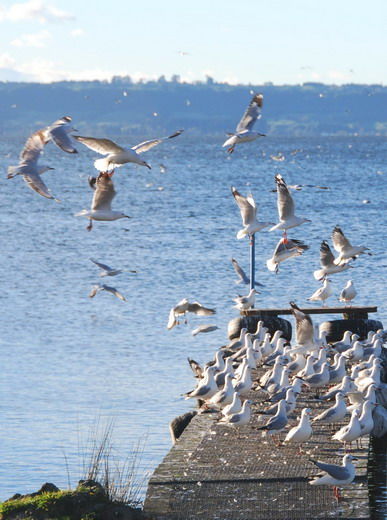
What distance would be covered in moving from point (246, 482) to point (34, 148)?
15.0 ft

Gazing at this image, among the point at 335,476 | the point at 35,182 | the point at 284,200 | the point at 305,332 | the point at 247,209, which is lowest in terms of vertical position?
the point at 305,332

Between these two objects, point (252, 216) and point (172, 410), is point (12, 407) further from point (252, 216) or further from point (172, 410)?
point (252, 216)

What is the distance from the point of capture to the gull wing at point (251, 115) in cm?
1852

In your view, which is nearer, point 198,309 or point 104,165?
point 104,165

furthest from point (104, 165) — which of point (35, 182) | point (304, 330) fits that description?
point (304, 330)

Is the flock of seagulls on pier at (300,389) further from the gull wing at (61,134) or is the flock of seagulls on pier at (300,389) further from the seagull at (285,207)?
the gull wing at (61,134)

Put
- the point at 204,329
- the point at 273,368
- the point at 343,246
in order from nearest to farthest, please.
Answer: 1. the point at 273,368
2. the point at 343,246
3. the point at 204,329

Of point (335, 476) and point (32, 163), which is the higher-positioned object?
point (32, 163)

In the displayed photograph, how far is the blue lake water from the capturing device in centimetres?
1780

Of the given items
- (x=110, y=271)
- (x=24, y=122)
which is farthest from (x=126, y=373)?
(x=24, y=122)

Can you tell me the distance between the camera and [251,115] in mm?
18719

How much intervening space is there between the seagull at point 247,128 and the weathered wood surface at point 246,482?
16.4ft

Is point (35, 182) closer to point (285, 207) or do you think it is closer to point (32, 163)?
point (32, 163)

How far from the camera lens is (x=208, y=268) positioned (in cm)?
3678
